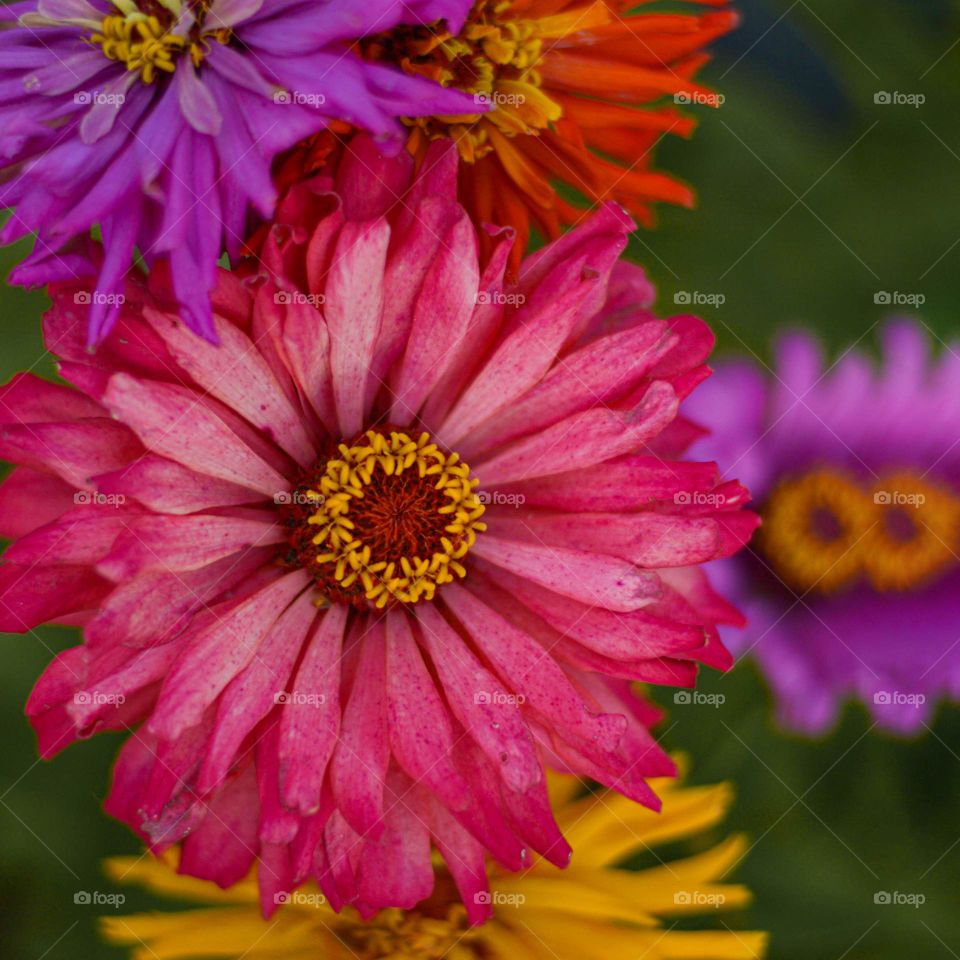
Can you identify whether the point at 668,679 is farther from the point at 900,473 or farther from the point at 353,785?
the point at 900,473

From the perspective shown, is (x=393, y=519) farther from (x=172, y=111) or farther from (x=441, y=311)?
(x=172, y=111)

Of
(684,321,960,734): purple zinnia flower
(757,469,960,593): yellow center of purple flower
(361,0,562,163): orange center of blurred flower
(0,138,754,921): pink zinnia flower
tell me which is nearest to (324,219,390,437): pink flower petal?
(0,138,754,921): pink zinnia flower

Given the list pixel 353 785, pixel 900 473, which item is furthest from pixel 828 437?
pixel 353 785

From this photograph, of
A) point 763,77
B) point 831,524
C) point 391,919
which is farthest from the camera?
point 763,77

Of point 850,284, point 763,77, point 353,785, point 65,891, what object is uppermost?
point 763,77

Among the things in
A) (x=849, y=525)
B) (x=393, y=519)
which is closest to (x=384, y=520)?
(x=393, y=519)

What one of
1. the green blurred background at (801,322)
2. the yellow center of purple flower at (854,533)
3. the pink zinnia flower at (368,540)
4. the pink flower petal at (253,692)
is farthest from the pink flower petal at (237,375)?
the yellow center of purple flower at (854,533)

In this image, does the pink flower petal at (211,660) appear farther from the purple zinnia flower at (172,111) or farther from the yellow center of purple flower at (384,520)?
the purple zinnia flower at (172,111)
